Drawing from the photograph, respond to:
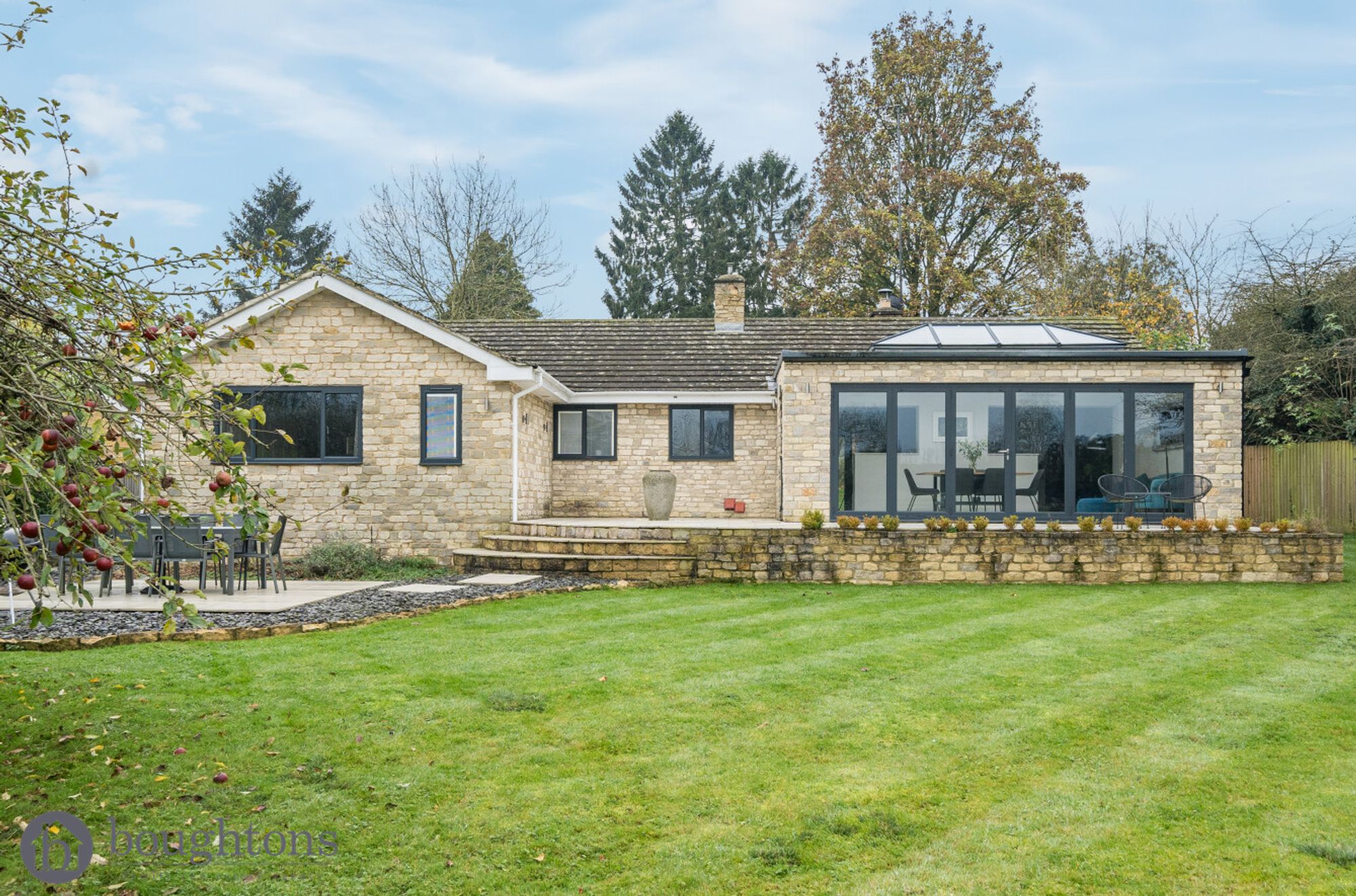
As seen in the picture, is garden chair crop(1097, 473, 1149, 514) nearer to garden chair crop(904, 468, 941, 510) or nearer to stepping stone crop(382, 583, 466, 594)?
garden chair crop(904, 468, 941, 510)

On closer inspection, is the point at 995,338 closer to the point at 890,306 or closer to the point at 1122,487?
the point at 1122,487

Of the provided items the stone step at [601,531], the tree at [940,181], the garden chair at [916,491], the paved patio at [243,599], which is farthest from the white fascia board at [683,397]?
the tree at [940,181]

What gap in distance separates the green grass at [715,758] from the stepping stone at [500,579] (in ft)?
11.7

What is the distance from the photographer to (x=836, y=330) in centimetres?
2083

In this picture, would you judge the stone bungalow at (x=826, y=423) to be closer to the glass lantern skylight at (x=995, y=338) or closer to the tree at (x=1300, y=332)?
the glass lantern skylight at (x=995, y=338)

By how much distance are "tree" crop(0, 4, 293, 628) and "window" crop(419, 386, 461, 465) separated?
10914 mm

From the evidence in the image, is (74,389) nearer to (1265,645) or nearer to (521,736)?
(521,736)

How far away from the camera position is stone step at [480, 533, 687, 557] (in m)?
13.8

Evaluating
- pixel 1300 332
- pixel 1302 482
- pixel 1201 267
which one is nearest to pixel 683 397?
pixel 1302 482

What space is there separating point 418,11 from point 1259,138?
17.8 m

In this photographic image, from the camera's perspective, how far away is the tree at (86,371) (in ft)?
10.6

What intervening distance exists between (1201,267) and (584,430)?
1933cm

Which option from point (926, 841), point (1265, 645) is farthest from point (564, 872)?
point (1265, 645)

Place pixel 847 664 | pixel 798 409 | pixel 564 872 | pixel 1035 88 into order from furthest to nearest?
pixel 1035 88 < pixel 798 409 < pixel 847 664 < pixel 564 872
